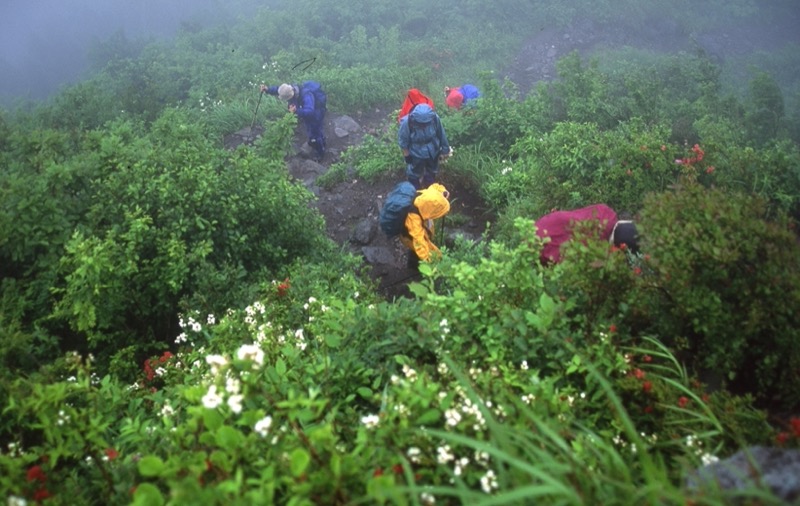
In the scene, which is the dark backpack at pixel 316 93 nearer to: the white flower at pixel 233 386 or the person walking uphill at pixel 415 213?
the person walking uphill at pixel 415 213

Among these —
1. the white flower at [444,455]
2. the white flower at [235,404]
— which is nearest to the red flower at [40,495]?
the white flower at [235,404]

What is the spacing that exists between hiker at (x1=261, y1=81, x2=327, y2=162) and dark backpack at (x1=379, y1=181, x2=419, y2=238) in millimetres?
3957

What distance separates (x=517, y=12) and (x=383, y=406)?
17939 mm

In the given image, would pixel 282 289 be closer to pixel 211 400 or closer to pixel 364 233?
pixel 211 400

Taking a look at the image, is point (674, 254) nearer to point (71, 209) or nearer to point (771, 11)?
point (71, 209)

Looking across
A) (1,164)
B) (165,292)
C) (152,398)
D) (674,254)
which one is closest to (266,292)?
(165,292)

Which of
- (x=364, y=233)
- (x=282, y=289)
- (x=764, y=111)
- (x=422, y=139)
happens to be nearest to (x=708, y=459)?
(x=282, y=289)

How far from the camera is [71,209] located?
5078mm

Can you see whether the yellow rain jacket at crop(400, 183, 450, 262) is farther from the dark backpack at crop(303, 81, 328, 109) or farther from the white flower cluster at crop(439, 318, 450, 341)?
the dark backpack at crop(303, 81, 328, 109)

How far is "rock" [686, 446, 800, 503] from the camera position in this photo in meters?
1.69

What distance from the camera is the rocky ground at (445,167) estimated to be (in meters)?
7.86

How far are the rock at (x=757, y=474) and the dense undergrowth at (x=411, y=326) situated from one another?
6 centimetres

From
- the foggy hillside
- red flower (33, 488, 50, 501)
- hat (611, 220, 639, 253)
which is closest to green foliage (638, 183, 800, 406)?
hat (611, 220, 639, 253)

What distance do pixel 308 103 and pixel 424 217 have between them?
446 cm
